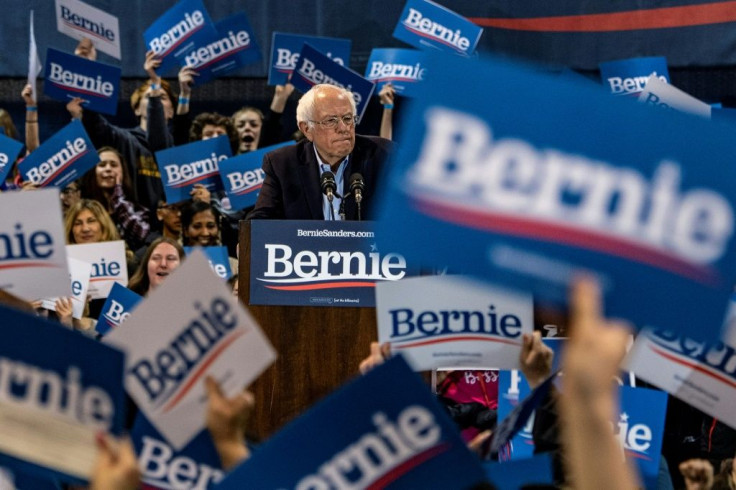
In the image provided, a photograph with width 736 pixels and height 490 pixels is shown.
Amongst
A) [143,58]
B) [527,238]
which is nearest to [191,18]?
[143,58]

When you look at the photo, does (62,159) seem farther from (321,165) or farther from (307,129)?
(321,165)

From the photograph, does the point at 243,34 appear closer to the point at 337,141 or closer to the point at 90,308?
the point at 90,308

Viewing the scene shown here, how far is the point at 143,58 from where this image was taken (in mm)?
8234

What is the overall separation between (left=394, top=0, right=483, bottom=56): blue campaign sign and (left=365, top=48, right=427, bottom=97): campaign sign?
3.3 inches

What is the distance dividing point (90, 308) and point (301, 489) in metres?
4.02

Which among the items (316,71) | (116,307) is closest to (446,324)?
(116,307)

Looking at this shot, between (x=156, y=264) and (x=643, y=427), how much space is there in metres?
2.47

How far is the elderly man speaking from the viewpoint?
4066mm

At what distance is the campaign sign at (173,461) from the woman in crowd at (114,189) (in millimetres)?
4369

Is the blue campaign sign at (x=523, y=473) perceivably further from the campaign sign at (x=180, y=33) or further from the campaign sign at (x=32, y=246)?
the campaign sign at (x=180, y=33)

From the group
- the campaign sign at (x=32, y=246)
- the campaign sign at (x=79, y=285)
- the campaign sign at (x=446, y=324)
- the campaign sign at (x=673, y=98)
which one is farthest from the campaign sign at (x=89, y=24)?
the campaign sign at (x=446, y=324)

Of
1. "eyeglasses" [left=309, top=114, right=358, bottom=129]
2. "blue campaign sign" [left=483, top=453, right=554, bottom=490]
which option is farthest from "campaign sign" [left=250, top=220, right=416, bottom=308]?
"blue campaign sign" [left=483, top=453, right=554, bottom=490]

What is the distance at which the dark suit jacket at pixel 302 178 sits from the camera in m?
4.07

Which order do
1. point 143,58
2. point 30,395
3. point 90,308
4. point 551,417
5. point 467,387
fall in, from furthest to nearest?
point 143,58 < point 90,308 < point 467,387 < point 551,417 < point 30,395
